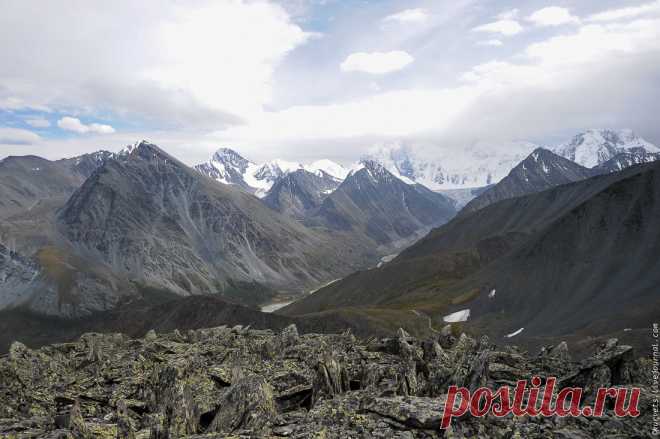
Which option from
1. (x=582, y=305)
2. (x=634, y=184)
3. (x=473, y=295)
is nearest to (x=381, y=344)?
(x=582, y=305)

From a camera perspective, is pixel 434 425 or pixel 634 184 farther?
pixel 634 184

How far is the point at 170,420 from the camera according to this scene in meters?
17.9

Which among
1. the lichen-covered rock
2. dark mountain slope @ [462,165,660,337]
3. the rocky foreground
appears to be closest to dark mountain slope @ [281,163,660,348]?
dark mountain slope @ [462,165,660,337]

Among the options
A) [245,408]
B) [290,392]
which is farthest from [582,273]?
[245,408]

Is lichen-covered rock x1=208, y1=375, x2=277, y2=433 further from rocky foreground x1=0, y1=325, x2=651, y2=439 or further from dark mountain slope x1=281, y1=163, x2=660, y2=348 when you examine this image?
dark mountain slope x1=281, y1=163, x2=660, y2=348

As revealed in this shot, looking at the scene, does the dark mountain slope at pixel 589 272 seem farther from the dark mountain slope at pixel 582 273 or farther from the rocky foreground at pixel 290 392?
the rocky foreground at pixel 290 392

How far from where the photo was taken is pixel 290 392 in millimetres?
22516

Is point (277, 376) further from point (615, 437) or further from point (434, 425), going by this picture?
point (615, 437)

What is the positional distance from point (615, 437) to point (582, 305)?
392ft

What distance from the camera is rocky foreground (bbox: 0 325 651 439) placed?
1573 centimetres

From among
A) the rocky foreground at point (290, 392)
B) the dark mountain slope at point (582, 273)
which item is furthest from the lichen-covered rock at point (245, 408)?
the dark mountain slope at point (582, 273)

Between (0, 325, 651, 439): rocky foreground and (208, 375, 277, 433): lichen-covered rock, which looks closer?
(0, 325, 651, 439): rocky foreground

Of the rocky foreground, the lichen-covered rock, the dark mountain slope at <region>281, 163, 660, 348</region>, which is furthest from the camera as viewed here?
the dark mountain slope at <region>281, 163, 660, 348</region>

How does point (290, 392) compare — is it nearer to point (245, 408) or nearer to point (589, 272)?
point (245, 408)
